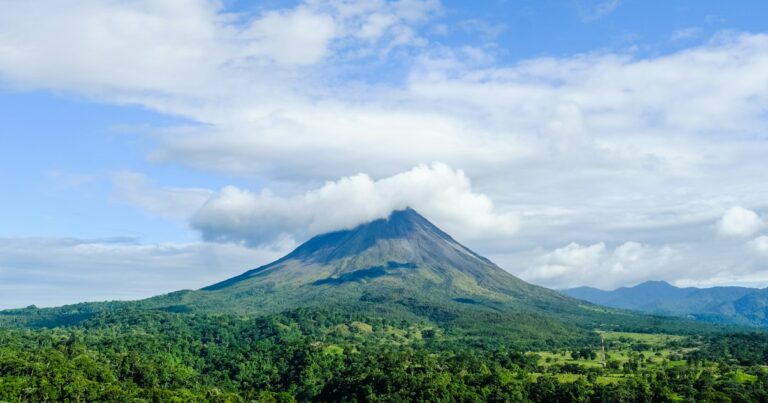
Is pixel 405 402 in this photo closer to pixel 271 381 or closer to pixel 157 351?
pixel 271 381

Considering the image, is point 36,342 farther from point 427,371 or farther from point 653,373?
point 653,373

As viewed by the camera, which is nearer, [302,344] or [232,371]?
[232,371]

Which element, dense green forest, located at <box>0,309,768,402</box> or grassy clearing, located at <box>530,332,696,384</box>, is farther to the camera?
grassy clearing, located at <box>530,332,696,384</box>

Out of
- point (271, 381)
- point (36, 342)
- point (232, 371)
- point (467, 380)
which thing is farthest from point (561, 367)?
point (36, 342)

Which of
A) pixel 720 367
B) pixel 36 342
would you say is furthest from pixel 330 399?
pixel 36 342

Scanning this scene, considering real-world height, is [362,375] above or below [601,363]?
above

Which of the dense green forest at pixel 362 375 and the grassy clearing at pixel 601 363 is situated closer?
the dense green forest at pixel 362 375

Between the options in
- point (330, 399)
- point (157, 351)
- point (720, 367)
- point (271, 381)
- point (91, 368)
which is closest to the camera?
point (91, 368)

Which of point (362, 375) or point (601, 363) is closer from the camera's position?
point (362, 375)

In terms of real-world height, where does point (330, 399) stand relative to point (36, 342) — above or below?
below

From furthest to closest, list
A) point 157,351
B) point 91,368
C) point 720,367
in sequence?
1. point 157,351
2. point 720,367
3. point 91,368
